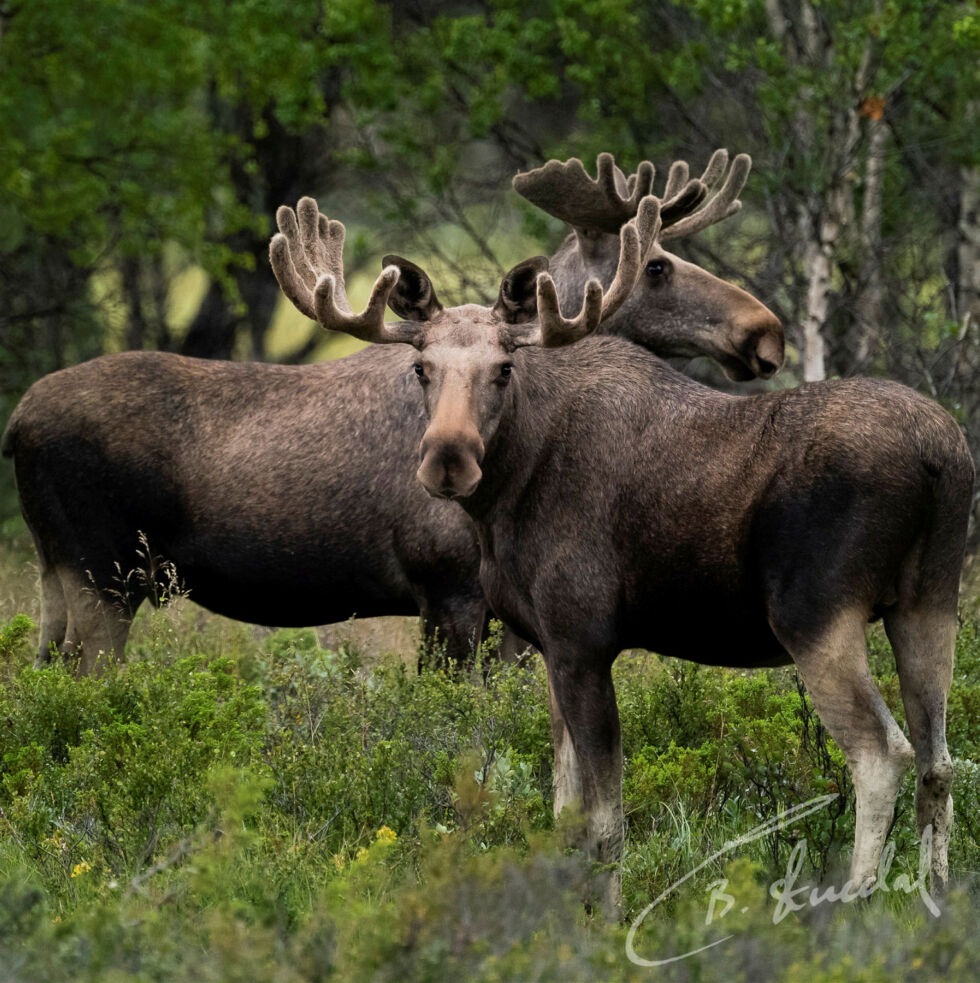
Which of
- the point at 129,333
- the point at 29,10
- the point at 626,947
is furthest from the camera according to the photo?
the point at 129,333

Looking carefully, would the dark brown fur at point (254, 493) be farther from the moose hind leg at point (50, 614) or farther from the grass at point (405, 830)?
the grass at point (405, 830)

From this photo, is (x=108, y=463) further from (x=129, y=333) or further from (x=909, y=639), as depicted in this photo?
(x=129, y=333)

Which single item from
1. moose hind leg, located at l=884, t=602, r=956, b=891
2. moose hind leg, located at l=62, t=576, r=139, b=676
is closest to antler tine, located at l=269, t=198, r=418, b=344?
moose hind leg, located at l=884, t=602, r=956, b=891

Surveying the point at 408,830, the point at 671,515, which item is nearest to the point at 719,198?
the point at 671,515

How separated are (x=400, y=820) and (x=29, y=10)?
42.3 ft

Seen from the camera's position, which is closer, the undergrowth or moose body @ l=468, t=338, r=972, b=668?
the undergrowth

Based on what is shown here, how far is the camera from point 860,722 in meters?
4.68

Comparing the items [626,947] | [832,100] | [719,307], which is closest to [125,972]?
[626,947]

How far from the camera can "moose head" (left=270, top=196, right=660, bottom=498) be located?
482 cm

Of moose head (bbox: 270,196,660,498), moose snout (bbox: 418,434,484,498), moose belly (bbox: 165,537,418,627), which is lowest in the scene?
moose belly (bbox: 165,537,418,627)

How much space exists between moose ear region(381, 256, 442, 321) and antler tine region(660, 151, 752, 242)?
285 cm

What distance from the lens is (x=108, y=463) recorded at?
7250mm

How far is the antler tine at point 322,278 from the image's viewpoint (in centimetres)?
528

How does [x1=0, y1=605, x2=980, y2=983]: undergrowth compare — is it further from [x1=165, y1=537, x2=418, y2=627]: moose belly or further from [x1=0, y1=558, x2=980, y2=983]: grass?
[x1=165, y1=537, x2=418, y2=627]: moose belly
